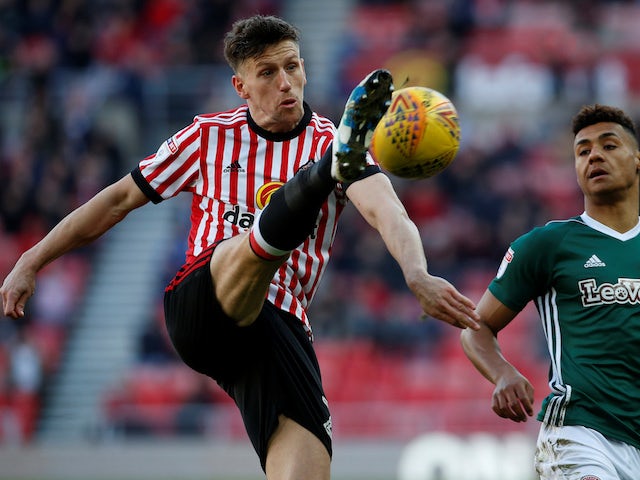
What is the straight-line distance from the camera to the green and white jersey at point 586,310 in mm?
5035

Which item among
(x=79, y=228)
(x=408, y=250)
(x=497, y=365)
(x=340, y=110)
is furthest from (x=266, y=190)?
(x=340, y=110)

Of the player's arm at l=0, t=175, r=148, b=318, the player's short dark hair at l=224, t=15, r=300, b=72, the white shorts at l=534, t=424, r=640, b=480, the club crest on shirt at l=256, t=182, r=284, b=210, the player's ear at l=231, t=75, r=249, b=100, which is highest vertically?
the player's short dark hair at l=224, t=15, r=300, b=72

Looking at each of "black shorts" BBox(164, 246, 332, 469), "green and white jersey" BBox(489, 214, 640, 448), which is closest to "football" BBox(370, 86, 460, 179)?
"green and white jersey" BBox(489, 214, 640, 448)

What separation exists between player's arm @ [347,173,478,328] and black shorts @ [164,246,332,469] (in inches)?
30.5

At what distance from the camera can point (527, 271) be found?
5316mm

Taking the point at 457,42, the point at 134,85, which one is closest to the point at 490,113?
the point at 457,42

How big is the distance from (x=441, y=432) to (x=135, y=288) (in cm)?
656

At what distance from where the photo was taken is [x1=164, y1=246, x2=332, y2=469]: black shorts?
5195 mm

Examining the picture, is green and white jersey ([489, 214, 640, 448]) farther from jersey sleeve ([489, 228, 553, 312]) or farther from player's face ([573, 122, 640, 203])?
player's face ([573, 122, 640, 203])

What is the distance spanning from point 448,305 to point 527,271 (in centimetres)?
127

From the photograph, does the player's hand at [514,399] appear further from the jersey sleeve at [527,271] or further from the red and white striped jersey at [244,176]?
the red and white striped jersey at [244,176]

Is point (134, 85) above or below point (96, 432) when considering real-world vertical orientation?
above

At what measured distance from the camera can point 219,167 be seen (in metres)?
5.55

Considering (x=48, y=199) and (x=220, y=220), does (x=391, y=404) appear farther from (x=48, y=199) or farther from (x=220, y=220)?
(x=220, y=220)
